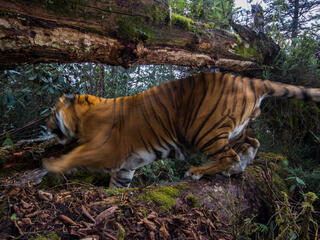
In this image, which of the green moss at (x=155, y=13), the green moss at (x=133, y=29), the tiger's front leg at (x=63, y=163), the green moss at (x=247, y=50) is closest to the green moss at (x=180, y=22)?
the green moss at (x=155, y=13)

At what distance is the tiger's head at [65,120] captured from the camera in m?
2.95

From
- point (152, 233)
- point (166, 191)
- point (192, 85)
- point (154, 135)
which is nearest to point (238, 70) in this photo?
point (192, 85)

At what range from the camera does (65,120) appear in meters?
2.94

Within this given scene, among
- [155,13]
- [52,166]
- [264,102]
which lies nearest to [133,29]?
[155,13]

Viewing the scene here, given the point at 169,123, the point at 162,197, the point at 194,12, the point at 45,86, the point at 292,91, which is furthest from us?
the point at 45,86

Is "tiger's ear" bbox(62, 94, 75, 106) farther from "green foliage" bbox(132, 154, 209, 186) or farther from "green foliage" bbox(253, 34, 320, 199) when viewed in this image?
"green foliage" bbox(253, 34, 320, 199)

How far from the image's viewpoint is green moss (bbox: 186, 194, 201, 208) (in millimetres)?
2084

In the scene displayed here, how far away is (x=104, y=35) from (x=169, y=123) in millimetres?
1365

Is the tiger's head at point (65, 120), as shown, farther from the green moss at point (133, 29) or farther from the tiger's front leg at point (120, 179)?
the green moss at point (133, 29)

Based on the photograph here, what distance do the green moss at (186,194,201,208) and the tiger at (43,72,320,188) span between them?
63cm

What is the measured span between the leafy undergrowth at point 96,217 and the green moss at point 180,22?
2.55 metres

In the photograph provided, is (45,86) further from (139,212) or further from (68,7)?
(139,212)

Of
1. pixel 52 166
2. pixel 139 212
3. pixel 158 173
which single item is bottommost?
pixel 158 173

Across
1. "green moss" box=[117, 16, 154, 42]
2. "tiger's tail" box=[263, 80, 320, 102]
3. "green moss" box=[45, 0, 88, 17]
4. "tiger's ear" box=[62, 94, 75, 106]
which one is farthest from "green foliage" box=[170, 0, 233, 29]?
"tiger's ear" box=[62, 94, 75, 106]
